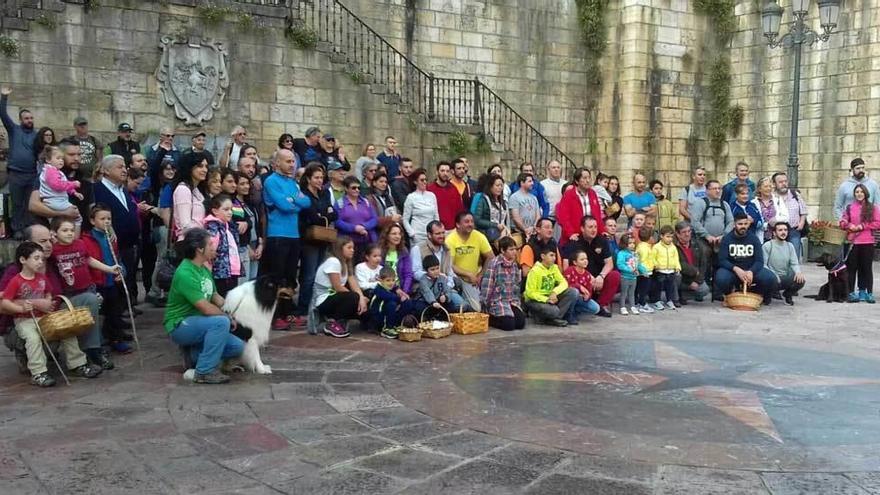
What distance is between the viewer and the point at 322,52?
14891 mm

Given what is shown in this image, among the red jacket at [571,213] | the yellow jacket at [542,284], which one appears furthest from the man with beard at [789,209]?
the yellow jacket at [542,284]

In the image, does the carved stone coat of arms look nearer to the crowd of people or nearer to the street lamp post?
the crowd of people

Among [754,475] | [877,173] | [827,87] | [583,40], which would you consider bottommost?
[754,475]

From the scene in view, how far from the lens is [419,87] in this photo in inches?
675

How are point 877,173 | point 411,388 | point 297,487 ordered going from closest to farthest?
point 297,487
point 411,388
point 877,173

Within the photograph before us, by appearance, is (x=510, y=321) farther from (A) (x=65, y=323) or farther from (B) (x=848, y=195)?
(B) (x=848, y=195)

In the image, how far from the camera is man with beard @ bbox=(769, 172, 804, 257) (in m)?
12.2

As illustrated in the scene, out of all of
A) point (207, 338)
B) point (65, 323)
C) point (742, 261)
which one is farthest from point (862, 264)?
point (65, 323)

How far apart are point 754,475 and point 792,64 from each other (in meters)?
16.9

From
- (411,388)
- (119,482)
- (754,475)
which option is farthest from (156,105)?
(754,475)

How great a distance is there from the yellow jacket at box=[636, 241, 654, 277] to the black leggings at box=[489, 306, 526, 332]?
226 cm

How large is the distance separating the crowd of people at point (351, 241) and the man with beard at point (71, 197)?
0.06ft

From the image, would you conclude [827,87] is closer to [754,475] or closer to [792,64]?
[792,64]

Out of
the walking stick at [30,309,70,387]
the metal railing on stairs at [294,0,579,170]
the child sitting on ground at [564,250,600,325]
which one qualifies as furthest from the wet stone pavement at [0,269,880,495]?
the metal railing on stairs at [294,0,579,170]
